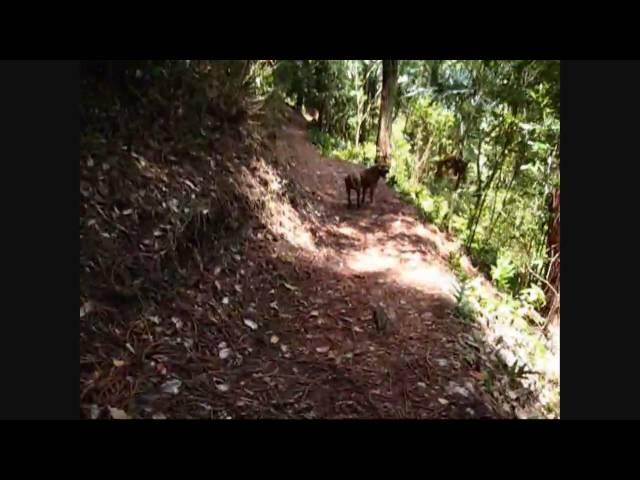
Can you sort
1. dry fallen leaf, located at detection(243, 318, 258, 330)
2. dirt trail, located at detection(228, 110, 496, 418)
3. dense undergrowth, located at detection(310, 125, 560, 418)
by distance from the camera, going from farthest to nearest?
dense undergrowth, located at detection(310, 125, 560, 418)
dry fallen leaf, located at detection(243, 318, 258, 330)
dirt trail, located at detection(228, 110, 496, 418)

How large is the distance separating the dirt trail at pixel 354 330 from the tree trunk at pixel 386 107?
5.15 metres

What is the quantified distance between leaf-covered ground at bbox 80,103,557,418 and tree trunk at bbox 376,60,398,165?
6.23 m

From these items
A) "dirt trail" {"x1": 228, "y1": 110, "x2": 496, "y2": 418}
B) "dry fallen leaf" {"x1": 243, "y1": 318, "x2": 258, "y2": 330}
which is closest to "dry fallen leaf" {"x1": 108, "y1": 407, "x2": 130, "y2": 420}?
"dirt trail" {"x1": 228, "y1": 110, "x2": 496, "y2": 418}

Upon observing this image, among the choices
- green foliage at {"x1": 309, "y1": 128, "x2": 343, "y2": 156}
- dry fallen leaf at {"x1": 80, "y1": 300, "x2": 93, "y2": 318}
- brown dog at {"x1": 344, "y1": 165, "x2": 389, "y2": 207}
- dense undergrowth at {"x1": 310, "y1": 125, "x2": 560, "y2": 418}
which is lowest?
dense undergrowth at {"x1": 310, "y1": 125, "x2": 560, "y2": 418}

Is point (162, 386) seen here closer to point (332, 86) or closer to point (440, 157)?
point (440, 157)

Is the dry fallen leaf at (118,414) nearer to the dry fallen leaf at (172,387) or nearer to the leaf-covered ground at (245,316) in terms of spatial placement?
the leaf-covered ground at (245,316)

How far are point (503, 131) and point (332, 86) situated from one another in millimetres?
9532

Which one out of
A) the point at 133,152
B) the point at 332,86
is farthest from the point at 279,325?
the point at 332,86

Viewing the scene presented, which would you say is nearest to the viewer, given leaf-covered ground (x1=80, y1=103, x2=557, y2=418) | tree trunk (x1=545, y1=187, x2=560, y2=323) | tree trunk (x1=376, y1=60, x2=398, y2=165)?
leaf-covered ground (x1=80, y1=103, x2=557, y2=418)

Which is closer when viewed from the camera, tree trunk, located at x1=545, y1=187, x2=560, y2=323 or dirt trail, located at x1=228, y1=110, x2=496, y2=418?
dirt trail, located at x1=228, y1=110, x2=496, y2=418

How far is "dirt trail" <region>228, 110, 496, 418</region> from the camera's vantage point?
335 cm

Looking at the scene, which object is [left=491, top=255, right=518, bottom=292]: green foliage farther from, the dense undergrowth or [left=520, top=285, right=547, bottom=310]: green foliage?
[left=520, top=285, right=547, bottom=310]: green foliage

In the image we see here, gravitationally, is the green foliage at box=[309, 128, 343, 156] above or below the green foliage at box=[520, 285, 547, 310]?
above

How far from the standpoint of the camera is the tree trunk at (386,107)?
11336 millimetres
